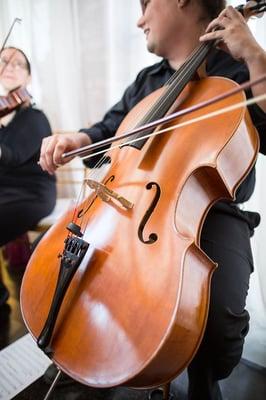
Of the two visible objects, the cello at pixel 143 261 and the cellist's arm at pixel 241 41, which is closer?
the cello at pixel 143 261

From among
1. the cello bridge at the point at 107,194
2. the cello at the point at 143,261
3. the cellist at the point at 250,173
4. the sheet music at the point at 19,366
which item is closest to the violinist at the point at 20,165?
the sheet music at the point at 19,366

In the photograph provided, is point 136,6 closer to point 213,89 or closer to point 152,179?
point 213,89

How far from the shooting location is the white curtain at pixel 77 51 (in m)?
1.49

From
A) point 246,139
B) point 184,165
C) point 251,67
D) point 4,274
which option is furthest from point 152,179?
point 4,274

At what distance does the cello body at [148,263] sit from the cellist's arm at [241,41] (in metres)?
0.06

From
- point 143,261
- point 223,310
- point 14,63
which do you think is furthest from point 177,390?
point 14,63

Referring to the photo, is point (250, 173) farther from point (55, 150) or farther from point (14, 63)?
point (14, 63)

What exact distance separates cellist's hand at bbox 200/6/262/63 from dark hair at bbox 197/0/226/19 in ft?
0.66

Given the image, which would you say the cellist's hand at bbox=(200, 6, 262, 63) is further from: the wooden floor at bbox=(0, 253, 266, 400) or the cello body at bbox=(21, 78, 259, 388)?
the wooden floor at bbox=(0, 253, 266, 400)

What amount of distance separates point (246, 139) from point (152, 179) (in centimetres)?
21

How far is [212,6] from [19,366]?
130 centimetres

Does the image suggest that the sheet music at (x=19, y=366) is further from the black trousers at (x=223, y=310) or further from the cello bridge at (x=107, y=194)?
the cello bridge at (x=107, y=194)

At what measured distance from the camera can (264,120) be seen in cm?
70

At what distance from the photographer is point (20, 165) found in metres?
1.37
